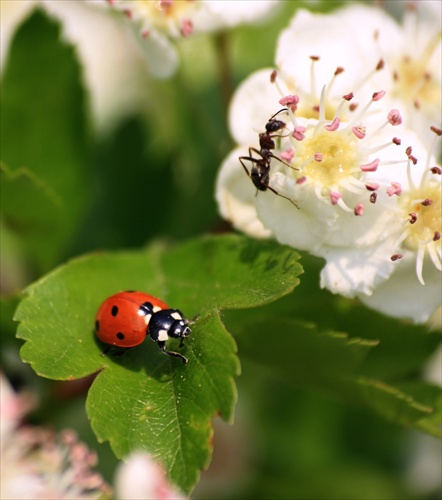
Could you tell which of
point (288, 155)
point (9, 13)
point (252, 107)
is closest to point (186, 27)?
point (252, 107)

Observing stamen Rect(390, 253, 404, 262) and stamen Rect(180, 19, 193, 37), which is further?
stamen Rect(180, 19, 193, 37)

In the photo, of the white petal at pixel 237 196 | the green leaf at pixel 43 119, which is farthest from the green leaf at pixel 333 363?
the green leaf at pixel 43 119

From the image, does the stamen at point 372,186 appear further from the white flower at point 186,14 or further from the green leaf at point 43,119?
the green leaf at point 43,119

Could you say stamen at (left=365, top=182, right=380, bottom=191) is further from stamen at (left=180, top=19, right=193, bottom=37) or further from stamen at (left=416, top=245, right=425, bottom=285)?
stamen at (left=180, top=19, right=193, bottom=37)

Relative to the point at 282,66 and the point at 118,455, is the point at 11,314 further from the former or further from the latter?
the point at 282,66

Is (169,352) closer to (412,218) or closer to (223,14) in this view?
(412,218)

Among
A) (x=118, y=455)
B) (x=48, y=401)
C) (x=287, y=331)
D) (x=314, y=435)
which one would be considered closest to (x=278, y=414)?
(x=314, y=435)

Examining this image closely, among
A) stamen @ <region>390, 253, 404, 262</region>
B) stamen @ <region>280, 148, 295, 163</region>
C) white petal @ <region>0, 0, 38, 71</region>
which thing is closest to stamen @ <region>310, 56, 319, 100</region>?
stamen @ <region>280, 148, 295, 163</region>
